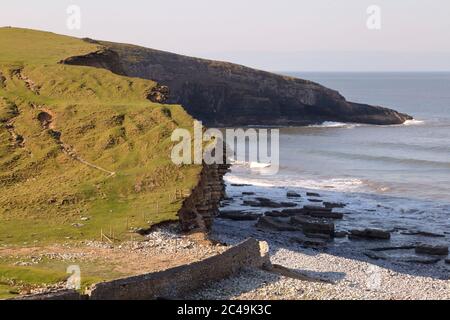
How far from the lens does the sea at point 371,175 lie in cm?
6619

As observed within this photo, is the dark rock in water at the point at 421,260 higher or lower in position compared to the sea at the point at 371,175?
lower

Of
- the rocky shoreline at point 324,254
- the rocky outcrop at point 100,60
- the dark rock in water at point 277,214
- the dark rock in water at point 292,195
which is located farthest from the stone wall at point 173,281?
the rocky outcrop at point 100,60

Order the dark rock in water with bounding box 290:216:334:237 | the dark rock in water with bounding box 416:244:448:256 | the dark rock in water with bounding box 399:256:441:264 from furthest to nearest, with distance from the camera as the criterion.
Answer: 1. the dark rock in water with bounding box 290:216:334:237
2. the dark rock in water with bounding box 416:244:448:256
3. the dark rock in water with bounding box 399:256:441:264

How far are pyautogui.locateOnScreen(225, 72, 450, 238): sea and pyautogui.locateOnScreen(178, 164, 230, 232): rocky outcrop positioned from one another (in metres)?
14.7

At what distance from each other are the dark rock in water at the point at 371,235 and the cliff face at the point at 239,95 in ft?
298

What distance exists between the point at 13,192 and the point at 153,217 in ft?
35.0

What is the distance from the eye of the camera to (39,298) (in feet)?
80.7

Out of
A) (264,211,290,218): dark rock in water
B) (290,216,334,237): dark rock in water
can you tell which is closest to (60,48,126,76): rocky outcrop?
(264,211,290,218): dark rock in water

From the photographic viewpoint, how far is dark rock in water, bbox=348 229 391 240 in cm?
5675

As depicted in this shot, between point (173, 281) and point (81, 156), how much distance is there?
88.1ft

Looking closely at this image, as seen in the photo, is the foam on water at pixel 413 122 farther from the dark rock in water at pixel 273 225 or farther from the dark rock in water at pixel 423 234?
the dark rock in water at pixel 273 225

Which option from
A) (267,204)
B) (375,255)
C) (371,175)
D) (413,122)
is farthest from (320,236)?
(413,122)

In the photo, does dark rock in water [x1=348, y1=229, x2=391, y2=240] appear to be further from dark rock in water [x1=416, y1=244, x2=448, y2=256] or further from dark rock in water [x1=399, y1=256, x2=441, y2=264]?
dark rock in water [x1=399, y1=256, x2=441, y2=264]
